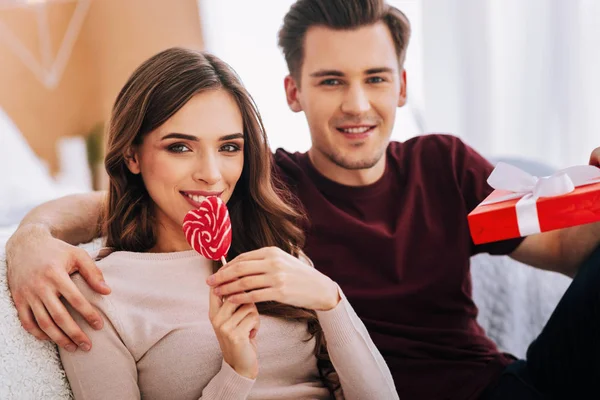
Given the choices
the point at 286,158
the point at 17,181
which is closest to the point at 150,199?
the point at 286,158

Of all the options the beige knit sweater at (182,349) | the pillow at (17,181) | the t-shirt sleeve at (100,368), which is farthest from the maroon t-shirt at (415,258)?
the pillow at (17,181)

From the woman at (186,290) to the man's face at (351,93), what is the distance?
14.0 inches

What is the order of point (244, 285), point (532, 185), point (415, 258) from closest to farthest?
point (244, 285), point (532, 185), point (415, 258)

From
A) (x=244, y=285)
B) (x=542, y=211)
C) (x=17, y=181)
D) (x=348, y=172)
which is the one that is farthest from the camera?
(x=17, y=181)

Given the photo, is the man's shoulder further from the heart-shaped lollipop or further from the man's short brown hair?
the heart-shaped lollipop

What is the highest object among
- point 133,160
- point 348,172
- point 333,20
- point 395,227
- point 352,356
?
point 333,20

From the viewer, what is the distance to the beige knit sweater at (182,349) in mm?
1172

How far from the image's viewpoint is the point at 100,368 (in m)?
1.17

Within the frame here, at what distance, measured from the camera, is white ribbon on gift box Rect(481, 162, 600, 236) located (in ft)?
4.03

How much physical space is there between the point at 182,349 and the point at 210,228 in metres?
0.24

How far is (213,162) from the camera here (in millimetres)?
1289

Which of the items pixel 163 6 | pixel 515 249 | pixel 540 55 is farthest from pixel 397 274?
pixel 163 6

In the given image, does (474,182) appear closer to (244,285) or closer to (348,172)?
(348,172)

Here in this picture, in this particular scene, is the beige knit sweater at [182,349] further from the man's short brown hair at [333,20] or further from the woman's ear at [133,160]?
the man's short brown hair at [333,20]
